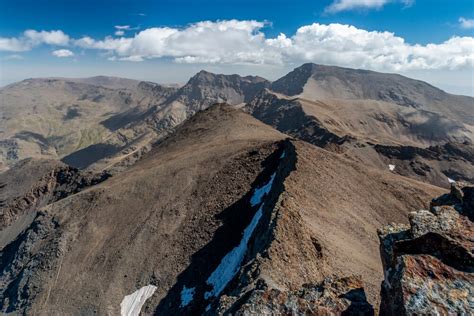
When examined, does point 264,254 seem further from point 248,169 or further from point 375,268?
point 248,169

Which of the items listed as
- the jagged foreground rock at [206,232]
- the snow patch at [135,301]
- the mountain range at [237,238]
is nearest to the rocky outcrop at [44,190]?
the mountain range at [237,238]

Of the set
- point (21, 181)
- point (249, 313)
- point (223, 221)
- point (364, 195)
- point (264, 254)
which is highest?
point (249, 313)

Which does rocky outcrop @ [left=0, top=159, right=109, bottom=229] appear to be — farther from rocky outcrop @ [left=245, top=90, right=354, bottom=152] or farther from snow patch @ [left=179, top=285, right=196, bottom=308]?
rocky outcrop @ [left=245, top=90, right=354, bottom=152]

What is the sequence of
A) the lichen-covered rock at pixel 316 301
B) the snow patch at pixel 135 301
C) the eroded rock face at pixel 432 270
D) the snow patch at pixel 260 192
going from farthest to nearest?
the snow patch at pixel 260 192
the snow patch at pixel 135 301
the lichen-covered rock at pixel 316 301
the eroded rock face at pixel 432 270

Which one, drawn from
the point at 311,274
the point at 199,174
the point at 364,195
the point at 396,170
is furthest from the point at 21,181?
the point at 396,170

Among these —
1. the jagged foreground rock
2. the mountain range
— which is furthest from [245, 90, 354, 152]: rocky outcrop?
the jagged foreground rock

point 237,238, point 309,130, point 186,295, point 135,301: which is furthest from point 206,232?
point 309,130

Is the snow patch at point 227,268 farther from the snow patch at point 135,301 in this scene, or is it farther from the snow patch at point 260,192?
the snow patch at point 135,301

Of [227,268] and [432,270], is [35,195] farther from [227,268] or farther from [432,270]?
[432,270]
